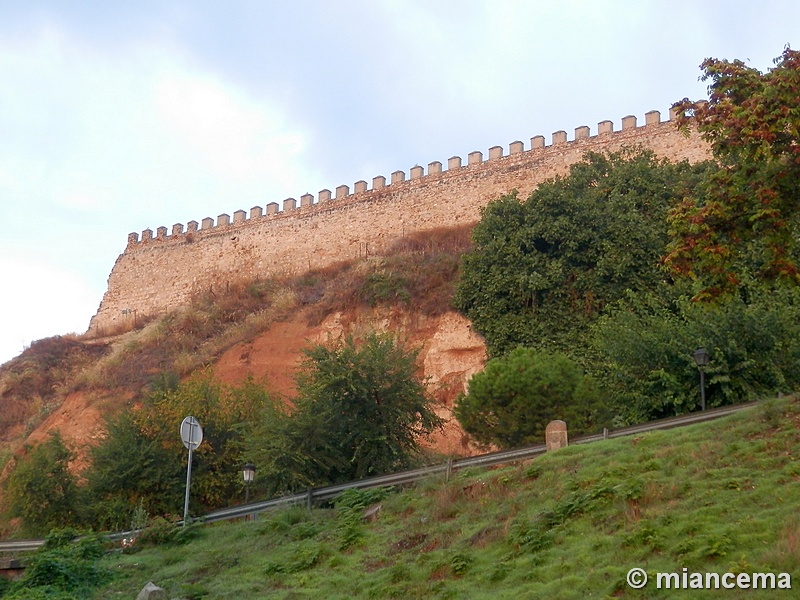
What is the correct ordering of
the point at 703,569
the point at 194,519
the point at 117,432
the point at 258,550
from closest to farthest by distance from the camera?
the point at 703,569
the point at 258,550
the point at 194,519
the point at 117,432

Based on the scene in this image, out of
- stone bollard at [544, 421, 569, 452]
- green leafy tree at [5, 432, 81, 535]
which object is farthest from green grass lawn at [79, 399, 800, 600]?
green leafy tree at [5, 432, 81, 535]

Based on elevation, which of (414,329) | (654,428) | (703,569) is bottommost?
(703,569)

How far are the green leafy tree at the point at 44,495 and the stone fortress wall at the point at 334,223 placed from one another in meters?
18.2

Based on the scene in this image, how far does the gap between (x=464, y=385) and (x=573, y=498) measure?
1596 centimetres

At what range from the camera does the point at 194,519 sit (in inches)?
683

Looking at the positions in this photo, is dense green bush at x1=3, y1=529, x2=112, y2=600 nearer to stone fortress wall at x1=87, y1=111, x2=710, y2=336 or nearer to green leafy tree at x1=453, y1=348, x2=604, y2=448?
green leafy tree at x1=453, y1=348, x2=604, y2=448

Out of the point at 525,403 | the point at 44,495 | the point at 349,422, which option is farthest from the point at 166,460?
the point at 525,403

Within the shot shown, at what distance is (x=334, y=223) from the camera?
41156 millimetres

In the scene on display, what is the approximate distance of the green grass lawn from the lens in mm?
9992

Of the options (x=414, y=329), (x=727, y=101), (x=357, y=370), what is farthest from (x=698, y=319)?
(x=414, y=329)

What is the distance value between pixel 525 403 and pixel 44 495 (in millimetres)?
11382

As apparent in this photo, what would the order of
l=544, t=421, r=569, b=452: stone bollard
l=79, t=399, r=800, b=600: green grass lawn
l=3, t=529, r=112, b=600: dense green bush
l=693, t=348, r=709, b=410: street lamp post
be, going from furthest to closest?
l=693, t=348, r=709, b=410: street lamp post
l=544, t=421, r=569, b=452: stone bollard
l=3, t=529, r=112, b=600: dense green bush
l=79, t=399, r=800, b=600: green grass lawn

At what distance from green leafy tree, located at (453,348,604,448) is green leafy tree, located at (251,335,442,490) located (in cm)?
98

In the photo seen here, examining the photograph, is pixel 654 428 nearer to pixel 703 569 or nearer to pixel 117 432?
pixel 703 569
